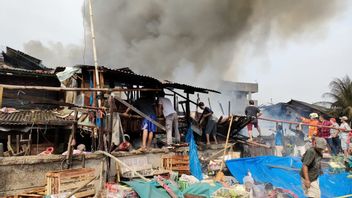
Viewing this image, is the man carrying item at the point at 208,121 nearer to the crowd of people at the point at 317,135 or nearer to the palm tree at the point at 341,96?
the crowd of people at the point at 317,135

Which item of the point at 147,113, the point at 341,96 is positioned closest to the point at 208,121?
the point at 147,113

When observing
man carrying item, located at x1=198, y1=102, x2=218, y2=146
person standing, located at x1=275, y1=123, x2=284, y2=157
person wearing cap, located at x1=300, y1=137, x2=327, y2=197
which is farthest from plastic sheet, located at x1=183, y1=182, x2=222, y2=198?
person standing, located at x1=275, y1=123, x2=284, y2=157

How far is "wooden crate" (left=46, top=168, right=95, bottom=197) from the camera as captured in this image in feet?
18.4

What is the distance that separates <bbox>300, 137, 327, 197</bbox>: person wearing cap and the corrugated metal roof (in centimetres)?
755

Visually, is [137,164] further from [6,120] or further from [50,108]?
[50,108]

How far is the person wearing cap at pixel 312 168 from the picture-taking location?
5738 mm

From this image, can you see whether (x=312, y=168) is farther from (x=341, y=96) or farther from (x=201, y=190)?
(x=341, y=96)

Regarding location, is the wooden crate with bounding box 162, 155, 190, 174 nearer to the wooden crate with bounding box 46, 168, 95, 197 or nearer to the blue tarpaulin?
the blue tarpaulin

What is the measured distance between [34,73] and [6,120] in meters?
2.76

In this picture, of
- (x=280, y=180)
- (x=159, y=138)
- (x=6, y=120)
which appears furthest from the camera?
(x=159, y=138)

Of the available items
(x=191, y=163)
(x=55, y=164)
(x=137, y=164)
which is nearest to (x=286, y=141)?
(x=191, y=163)

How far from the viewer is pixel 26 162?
5.66 metres

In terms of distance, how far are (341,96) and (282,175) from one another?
15.8 meters

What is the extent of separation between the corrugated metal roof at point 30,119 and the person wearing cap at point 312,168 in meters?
7.55
